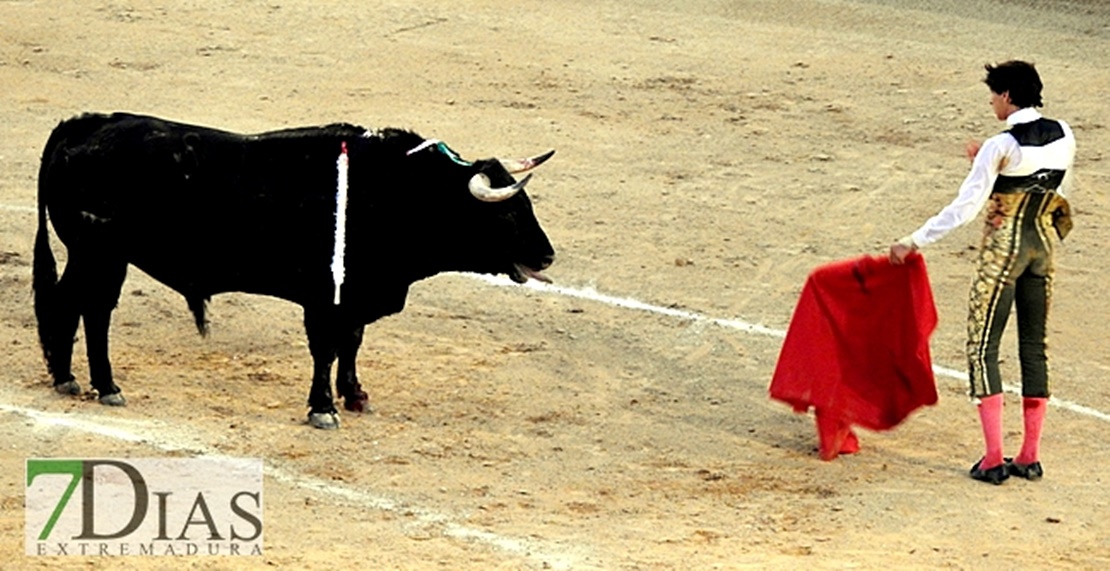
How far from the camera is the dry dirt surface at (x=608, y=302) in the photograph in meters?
8.41

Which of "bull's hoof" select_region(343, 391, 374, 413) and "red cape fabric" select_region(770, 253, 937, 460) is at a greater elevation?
"red cape fabric" select_region(770, 253, 937, 460)

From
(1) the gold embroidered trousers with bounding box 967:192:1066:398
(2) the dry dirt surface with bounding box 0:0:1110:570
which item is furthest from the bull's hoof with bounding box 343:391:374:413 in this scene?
(1) the gold embroidered trousers with bounding box 967:192:1066:398

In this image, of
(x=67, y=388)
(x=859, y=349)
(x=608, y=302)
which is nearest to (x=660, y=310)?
(x=608, y=302)

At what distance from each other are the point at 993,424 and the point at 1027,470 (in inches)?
11.2

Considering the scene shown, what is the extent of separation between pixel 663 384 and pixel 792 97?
5.33 meters

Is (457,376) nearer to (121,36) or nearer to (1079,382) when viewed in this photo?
(1079,382)

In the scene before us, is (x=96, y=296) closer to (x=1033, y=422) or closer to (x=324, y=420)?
(x=324, y=420)

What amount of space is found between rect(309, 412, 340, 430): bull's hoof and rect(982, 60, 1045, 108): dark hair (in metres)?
3.12

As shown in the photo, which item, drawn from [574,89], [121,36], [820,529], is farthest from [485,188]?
[121,36]

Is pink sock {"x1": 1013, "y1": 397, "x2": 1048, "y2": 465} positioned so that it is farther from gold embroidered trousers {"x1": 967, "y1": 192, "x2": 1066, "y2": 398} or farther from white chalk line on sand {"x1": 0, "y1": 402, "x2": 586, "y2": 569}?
white chalk line on sand {"x1": 0, "y1": 402, "x2": 586, "y2": 569}

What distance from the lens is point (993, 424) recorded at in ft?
29.3

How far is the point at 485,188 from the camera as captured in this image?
9.27 m

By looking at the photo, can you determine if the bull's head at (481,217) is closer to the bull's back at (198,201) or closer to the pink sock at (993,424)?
the bull's back at (198,201)

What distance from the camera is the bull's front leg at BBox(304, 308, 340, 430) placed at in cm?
933
